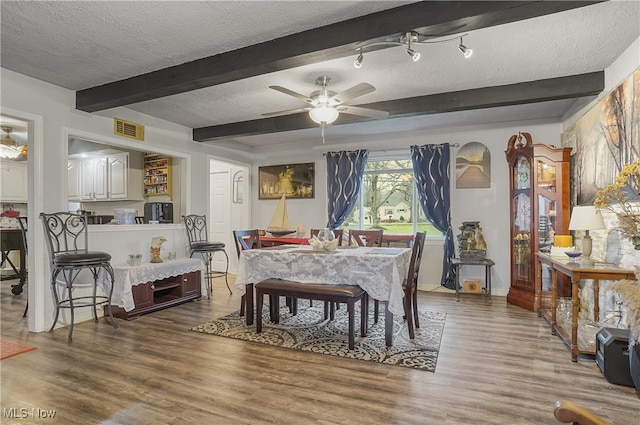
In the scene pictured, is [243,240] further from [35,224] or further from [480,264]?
[480,264]

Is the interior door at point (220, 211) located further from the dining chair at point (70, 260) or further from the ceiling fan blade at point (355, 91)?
the ceiling fan blade at point (355, 91)

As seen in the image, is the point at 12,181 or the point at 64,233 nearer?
the point at 64,233

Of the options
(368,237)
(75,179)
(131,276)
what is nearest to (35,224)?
(131,276)

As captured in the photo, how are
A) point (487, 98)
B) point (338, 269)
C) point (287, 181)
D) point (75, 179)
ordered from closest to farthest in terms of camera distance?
point (338, 269) → point (487, 98) → point (287, 181) → point (75, 179)

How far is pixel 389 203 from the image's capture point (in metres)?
5.89

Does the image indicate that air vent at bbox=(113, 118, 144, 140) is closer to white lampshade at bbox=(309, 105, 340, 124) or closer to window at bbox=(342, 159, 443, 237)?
white lampshade at bbox=(309, 105, 340, 124)

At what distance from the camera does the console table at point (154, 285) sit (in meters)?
3.87

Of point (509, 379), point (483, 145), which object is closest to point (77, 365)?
point (509, 379)

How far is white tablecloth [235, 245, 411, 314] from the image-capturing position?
2977mm

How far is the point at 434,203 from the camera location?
538 centimetres

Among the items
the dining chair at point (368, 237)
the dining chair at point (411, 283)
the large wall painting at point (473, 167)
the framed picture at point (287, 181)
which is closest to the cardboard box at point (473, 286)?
the large wall painting at point (473, 167)

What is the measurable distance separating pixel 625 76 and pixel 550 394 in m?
2.56

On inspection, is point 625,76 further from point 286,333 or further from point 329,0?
point 286,333

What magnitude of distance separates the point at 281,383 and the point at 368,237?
2261 mm
